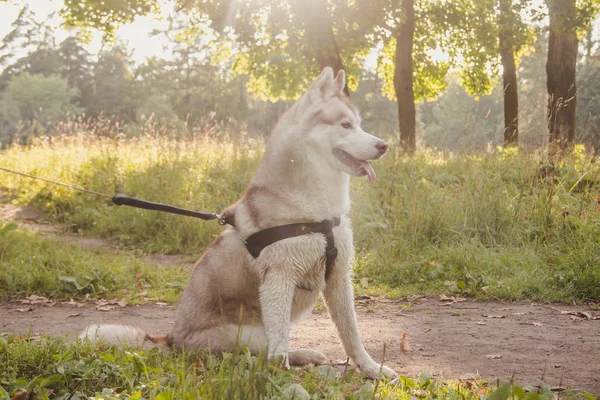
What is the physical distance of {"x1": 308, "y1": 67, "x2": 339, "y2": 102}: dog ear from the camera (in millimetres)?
3637

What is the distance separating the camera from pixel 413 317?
5312mm

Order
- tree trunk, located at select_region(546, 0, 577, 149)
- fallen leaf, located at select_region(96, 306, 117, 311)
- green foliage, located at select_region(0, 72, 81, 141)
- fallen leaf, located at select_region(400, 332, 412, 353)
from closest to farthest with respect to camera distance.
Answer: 1. fallen leaf, located at select_region(400, 332, 412, 353)
2. fallen leaf, located at select_region(96, 306, 117, 311)
3. tree trunk, located at select_region(546, 0, 577, 149)
4. green foliage, located at select_region(0, 72, 81, 141)

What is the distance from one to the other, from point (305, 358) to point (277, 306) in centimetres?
56

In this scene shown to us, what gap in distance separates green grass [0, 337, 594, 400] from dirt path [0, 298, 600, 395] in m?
0.59

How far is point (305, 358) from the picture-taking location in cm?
370

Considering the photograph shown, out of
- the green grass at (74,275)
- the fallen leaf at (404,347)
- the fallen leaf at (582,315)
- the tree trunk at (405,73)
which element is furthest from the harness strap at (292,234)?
the tree trunk at (405,73)

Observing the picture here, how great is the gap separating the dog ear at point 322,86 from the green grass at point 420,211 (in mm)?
3144

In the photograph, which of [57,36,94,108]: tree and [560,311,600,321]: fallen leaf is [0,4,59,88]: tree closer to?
[57,36,94,108]: tree

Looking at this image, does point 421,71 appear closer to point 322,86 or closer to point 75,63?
point 322,86

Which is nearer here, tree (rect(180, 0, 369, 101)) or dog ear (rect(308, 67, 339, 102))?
dog ear (rect(308, 67, 339, 102))

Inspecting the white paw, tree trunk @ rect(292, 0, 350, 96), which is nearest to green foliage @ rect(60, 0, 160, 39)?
tree trunk @ rect(292, 0, 350, 96)

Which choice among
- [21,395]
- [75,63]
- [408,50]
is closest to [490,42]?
[408,50]

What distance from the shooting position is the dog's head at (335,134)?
356 cm

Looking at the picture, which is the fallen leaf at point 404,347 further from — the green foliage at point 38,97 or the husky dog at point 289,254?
the green foliage at point 38,97
